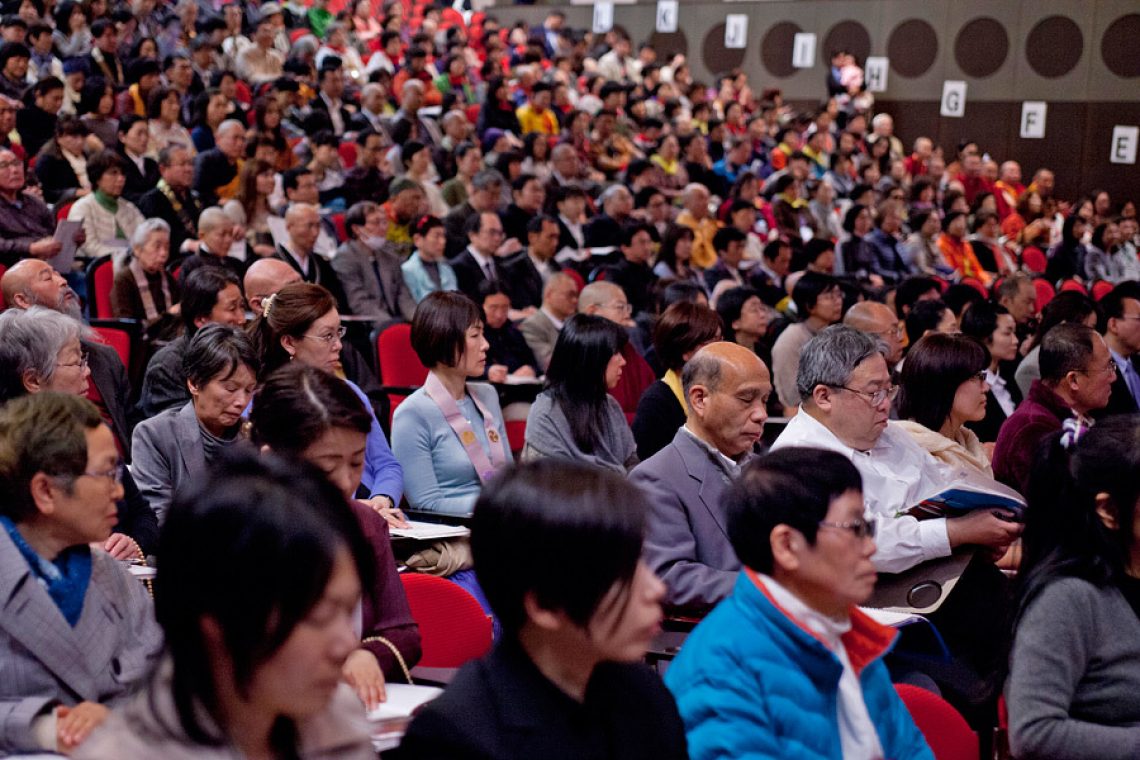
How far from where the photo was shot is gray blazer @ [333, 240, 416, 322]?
6.62 meters

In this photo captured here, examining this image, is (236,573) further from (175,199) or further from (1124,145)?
(1124,145)

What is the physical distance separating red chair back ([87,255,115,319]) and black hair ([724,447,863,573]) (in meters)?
4.27

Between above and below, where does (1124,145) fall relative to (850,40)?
below

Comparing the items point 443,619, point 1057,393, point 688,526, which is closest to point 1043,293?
point 1057,393

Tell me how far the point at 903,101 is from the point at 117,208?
35.5 feet

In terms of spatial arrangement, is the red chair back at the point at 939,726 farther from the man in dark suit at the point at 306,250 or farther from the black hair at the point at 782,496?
the man in dark suit at the point at 306,250

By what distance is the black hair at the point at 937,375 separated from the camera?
11.5ft

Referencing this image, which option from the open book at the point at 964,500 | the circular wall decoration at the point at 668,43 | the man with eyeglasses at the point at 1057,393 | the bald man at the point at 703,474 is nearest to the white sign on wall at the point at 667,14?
the circular wall decoration at the point at 668,43

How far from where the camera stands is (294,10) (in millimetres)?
12430

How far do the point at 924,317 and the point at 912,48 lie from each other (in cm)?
1015

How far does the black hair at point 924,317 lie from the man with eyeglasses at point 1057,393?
1.62 meters

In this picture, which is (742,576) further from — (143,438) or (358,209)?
(358,209)

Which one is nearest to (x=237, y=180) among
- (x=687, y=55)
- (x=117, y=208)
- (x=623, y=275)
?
(x=117, y=208)

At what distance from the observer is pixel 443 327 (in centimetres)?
372
